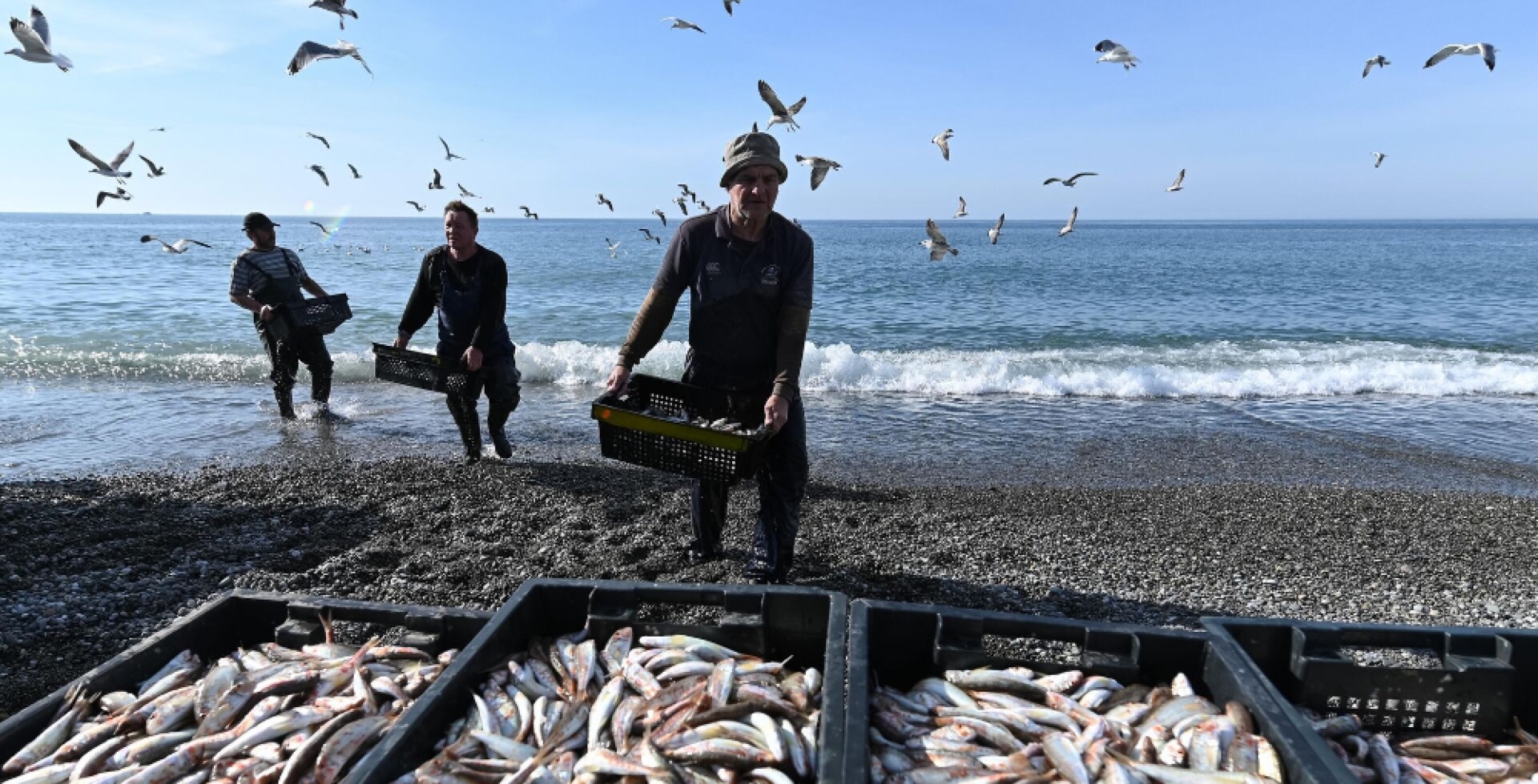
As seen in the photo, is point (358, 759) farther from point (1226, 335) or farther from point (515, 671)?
point (1226, 335)

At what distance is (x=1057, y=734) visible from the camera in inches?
117

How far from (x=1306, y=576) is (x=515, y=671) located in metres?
5.48

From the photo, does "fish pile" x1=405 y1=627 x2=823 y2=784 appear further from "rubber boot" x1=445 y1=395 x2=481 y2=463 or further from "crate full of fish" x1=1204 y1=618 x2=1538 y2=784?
"rubber boot" x1=445 y1=395 x2=481 y2=463

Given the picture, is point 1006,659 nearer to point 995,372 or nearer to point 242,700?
point 242,700

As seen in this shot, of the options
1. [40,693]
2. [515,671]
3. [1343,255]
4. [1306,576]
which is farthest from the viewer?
[1343,255]

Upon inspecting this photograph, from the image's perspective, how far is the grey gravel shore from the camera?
5195 mm

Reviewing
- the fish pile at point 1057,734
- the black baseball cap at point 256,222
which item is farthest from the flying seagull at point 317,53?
the fish pile at point 1057,734

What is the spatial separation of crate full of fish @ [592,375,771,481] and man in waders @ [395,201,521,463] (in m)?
2.97

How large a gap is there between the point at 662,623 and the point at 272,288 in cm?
827

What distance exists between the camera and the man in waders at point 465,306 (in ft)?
24.1

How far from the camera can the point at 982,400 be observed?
44.6ft

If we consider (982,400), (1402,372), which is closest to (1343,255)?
(1402,372)

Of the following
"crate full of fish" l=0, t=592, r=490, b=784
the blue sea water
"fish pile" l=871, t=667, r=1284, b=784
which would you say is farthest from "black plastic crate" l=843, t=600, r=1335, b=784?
the blue sea water

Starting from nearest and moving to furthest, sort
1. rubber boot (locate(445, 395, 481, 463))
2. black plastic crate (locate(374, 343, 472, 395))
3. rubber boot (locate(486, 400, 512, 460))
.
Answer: black plastic crate (locate(374, 343, 472, 395))
rubber boot (locate(445, 395, 481, 463))
rubber boot (locate(486, 400, 512, 460))
